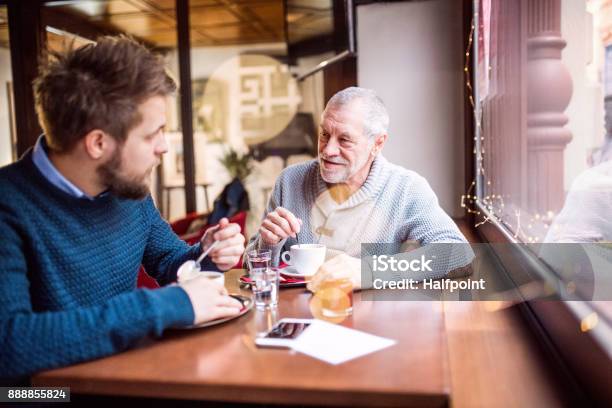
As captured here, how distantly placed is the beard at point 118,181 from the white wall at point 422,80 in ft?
6.92

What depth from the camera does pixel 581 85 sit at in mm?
1567

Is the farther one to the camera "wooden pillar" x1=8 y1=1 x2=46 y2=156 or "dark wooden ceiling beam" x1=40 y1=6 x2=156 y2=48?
"dark wooden ceiling beam" x1=40 y1=6 x2=156 y2=48

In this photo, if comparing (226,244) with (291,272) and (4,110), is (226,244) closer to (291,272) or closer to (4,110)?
(291,272)

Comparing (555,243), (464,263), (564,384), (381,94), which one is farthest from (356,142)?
(381,94)

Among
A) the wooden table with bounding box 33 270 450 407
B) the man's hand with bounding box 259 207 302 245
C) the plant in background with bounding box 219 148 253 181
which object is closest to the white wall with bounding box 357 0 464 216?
the man's hand with bounding box 259 207 302 245

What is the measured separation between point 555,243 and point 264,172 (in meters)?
4.30

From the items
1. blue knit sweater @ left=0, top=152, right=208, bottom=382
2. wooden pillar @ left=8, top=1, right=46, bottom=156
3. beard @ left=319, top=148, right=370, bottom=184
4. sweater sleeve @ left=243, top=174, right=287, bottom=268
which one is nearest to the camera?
blue knit sweater @ left=0, top=152, right=208, bottom=382

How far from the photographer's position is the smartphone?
36.0 inches

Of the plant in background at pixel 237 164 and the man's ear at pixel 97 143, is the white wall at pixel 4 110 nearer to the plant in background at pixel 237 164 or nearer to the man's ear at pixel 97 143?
the plant in background at pixel 237 164

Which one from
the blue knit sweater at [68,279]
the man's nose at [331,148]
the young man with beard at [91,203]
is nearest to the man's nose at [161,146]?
the young man with beard at [91,203]

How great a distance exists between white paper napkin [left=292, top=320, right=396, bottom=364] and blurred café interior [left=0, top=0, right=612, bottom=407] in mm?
67

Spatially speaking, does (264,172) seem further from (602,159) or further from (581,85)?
(602,159)

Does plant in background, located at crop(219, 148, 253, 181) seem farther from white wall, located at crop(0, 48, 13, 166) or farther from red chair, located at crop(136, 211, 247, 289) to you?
white wall, located at crop(0, 48, 13, 166)

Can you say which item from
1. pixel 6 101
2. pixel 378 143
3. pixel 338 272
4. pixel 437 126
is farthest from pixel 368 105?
pixel 6 101
